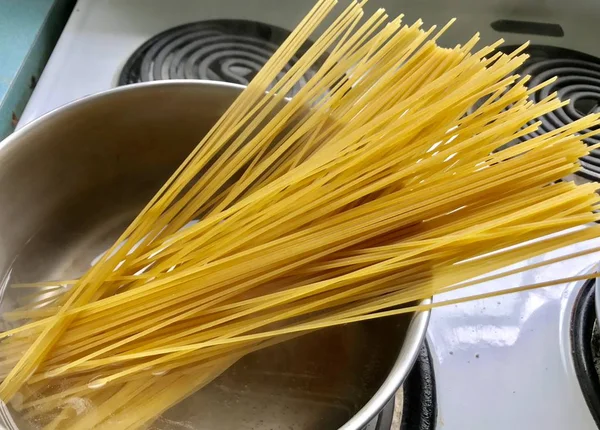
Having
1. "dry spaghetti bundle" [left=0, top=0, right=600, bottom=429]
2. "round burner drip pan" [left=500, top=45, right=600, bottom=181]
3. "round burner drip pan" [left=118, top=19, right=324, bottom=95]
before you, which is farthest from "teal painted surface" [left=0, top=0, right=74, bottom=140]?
"round burner drip pan" [left=500, top=45, right=600, bottom=181]

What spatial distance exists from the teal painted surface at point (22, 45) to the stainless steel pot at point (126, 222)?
180 millimetres

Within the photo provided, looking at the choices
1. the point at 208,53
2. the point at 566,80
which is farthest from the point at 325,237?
the point at 566,80

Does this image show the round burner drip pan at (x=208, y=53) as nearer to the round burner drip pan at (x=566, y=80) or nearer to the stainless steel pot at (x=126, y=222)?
the stainless steel pot at (x=126, y=222)

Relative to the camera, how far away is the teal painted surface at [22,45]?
710 millimetres

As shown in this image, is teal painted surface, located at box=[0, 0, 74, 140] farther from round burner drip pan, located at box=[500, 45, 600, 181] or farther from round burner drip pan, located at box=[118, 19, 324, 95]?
round burner drip pan, located at box=[500, 45, 600, 181]

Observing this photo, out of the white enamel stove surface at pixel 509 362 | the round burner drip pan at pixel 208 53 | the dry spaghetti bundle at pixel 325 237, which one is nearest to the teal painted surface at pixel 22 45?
the round burner drip pan at pixel 208 53

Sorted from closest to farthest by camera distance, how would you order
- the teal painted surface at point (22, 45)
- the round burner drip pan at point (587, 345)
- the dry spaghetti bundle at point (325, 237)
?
the dry spaghetti bundle at point (325, 237)
the round burner drip pan at point (587, 345)
the teal painted surface at point (22, 45)

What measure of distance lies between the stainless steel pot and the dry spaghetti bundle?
40mm

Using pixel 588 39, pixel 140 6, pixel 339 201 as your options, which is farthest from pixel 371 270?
pixel 588 39

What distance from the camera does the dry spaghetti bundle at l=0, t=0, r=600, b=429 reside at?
0.42 meters

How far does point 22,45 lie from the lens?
750 millimetres

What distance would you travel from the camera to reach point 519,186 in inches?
16.7

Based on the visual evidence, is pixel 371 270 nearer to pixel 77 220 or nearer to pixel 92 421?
pixel 92 421

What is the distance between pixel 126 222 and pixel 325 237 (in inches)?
12.6
